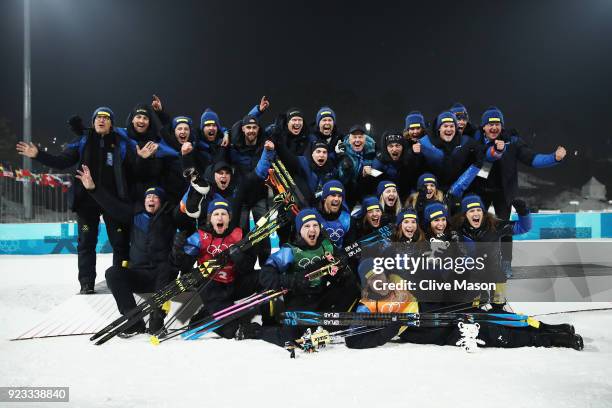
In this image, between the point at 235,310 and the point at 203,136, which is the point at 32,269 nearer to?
the point at 203,136

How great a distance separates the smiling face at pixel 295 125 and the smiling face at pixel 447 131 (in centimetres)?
133

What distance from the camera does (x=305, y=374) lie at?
9.46 feet

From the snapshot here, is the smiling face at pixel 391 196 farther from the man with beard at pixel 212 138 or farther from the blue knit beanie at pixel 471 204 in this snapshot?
the man with beard at pixel 212 138

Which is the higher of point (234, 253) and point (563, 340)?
point (234, 253)

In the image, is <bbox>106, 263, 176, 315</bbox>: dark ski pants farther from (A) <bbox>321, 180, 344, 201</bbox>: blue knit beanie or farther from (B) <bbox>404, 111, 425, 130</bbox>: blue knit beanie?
(B) <bbox>404, 111, 425, 130</bbox>: blue knit beanie

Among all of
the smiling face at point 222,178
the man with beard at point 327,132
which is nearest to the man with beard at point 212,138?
the smiling face at point 222,178

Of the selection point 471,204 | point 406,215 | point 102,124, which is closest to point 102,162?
point 102,124

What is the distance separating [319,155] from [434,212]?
1142 mm

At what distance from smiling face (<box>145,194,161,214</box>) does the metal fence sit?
5.95 m

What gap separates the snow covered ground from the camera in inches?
97.4

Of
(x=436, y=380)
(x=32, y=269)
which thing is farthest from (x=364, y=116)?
(x=436, y=380)

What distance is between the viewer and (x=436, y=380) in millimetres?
2732

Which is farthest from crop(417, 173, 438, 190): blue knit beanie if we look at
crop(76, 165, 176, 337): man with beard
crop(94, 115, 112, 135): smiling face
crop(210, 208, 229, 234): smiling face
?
crop(94, 115, 112, 135): smiling face

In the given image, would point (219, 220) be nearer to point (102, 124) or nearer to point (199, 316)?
point (199, 316)
